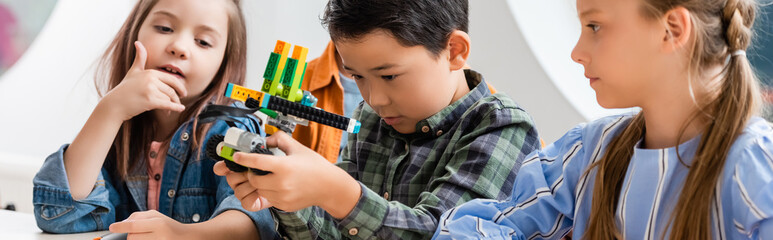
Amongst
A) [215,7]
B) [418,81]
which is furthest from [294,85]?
[215,7]

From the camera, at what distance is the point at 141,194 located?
131cm

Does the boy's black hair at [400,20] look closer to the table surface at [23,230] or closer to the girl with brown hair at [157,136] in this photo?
the girl with brown hair at [157,136]

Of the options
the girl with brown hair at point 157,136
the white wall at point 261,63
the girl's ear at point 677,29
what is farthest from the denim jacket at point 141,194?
the girl's ear at point 677,29

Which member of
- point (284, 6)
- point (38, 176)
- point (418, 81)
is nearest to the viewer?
point (418, 81)

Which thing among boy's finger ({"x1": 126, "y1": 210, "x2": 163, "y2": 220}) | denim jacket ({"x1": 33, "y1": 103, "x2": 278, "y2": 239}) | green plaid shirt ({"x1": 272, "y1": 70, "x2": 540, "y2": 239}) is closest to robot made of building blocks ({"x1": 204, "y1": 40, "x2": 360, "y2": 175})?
green plaid shirt ({"x1": 272, "y1": 70, "x2": 540, "y2": 239})

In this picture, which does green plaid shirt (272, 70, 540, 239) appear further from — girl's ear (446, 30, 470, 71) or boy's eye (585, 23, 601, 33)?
boy's eye (585, 23, 601, 33)

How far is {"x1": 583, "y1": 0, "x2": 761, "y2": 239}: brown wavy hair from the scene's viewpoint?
30.0 inches

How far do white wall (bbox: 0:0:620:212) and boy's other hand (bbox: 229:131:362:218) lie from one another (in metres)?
0.86

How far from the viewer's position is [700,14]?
0.78m

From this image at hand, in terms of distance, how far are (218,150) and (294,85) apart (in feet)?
0.37

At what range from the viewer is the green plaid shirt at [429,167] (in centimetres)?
96

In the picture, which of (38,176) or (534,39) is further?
(534,39)

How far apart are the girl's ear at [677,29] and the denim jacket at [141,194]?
666mm

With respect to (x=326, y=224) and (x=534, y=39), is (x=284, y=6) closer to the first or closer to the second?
(x=534, y=39)
